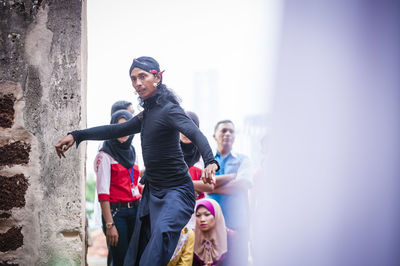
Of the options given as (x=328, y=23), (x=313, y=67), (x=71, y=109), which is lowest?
(x=71, y=109)

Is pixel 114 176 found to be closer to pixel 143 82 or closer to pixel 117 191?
pixel 117 191

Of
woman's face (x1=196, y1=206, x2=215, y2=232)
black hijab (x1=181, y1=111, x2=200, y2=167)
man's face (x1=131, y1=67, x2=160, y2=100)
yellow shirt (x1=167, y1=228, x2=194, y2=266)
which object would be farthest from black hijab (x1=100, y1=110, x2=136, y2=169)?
man's face (x1=131, y1=67, x2=160, y2=100)

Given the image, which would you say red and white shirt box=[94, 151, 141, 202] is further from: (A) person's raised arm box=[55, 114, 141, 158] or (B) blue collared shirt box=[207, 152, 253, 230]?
(B) blue collared shirt box=[207, 152, 253, 230]

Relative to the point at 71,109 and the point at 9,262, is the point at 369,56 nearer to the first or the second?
the point at 71,109

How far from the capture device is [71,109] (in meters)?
2.46

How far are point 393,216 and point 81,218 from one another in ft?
6.23

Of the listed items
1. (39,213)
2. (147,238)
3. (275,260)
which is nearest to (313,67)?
(275,260)

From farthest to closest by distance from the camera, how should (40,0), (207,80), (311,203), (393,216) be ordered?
(207,80)
(40,0)
(311,203)
(393,216)

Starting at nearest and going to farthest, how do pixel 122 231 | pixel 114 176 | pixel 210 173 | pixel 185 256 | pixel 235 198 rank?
pixel 210 173 → pixel 185 256 → pixel 122 231 → pixel 114 176 → pixel 235 198

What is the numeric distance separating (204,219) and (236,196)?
0.48 metres

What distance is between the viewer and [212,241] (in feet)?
10.9

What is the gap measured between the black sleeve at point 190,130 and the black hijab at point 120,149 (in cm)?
115

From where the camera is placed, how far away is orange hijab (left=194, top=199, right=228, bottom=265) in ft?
10.7

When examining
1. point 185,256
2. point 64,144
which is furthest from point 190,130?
point 185,256
